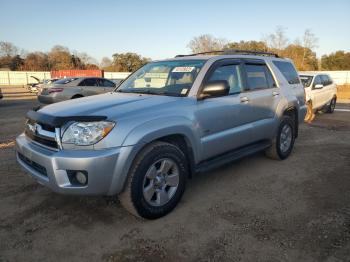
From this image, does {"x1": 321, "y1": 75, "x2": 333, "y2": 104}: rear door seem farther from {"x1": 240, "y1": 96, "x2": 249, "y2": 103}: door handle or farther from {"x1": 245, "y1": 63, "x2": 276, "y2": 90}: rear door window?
{"x1": 240, "y1": 96, "x2": 249, "y2": 103}: door handle

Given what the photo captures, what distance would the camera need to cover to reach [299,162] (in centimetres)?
565

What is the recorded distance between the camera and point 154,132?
331 cm

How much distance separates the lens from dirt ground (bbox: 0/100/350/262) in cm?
287

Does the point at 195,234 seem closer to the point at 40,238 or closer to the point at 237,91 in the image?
the point at 40,238

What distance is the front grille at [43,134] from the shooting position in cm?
318

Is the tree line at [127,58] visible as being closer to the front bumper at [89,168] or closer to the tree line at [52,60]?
the tree line at [52,60]

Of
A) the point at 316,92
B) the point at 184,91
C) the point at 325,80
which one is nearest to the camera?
the point at 184,91

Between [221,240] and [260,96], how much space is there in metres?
2.61

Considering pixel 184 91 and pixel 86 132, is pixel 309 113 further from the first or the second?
pixel 86 132

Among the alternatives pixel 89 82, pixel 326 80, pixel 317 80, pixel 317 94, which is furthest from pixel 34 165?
pixel 326 80

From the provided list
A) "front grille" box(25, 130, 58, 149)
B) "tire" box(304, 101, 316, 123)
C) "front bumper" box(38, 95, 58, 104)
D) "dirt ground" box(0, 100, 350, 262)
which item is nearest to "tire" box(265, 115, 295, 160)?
"dirt ground" box(0, 100, 350, 262)

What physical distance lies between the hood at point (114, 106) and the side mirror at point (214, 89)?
309 millimetres

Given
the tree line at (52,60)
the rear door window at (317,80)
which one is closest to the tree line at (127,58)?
the tree line at (52,60)

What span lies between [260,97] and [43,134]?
320cm
